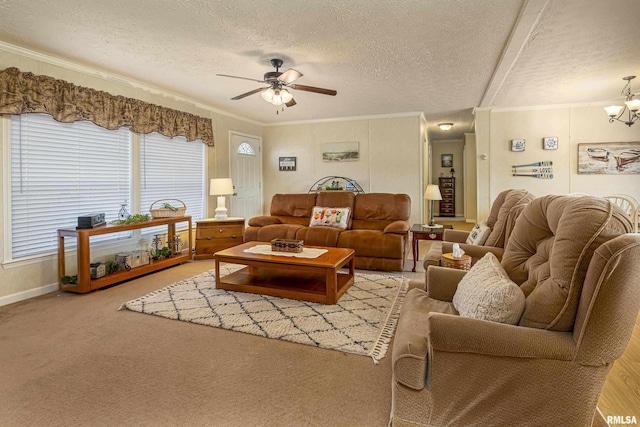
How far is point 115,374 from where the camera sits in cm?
200

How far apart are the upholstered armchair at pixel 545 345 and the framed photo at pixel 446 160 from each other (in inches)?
367

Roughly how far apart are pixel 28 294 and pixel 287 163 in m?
4.76

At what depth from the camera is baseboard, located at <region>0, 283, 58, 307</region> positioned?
3.20 meters

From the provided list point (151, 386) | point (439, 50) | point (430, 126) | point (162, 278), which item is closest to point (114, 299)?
point (162, 278)

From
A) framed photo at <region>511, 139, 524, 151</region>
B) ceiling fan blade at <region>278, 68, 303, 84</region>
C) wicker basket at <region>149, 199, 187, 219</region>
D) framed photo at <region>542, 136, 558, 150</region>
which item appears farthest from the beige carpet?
framed photo at <region>542, 136, 558, 150</region>

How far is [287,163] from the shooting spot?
7125 millimetres

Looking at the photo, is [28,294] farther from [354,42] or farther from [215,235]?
[354,42]

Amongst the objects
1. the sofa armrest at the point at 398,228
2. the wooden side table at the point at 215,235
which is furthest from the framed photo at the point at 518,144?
the wooden side table at the point at 215,235

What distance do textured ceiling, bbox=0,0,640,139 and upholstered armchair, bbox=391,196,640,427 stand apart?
2.11 meters

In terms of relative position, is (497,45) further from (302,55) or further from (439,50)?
(302,55)

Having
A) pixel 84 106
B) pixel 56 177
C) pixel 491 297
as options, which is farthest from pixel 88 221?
pixel 491 297

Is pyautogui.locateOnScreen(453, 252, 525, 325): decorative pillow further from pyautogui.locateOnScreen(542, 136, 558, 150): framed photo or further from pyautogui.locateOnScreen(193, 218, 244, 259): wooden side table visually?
pyautogui.locateOnScreen(542, 136, 558, 150): framed photo

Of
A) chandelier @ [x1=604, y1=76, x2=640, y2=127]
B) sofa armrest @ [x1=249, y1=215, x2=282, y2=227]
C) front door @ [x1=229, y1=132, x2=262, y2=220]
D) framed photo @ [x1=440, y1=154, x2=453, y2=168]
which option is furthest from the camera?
framed photo @ [x1=440, y1=154, x2=453, y2=168]

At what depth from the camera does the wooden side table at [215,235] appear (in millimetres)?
5000
